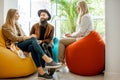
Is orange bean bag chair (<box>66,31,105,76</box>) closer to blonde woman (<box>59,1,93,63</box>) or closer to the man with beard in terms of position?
blonde woman (<box>59,1,93,63</box>)

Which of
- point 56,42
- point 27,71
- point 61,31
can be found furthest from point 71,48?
point 61,31

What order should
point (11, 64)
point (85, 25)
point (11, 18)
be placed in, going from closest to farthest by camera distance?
point (11, 64), point (11, 18), point (85, 25)

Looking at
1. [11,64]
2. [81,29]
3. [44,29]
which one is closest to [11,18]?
[44,29]

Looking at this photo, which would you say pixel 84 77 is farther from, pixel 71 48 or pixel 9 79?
pixel 9 79

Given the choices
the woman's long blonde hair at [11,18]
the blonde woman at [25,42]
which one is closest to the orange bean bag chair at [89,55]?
the blonde woman at [25,42]

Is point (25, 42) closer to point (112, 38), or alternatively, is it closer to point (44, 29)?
point (44, 29)

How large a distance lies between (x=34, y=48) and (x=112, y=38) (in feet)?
4.44

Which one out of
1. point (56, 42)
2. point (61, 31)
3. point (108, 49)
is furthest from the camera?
point (61, 31)

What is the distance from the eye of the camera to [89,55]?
387cm

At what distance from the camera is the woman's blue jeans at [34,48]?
3740mm

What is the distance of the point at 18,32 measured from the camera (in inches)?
165

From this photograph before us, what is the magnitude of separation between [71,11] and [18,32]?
1.52 metres

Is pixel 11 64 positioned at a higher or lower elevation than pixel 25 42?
lower

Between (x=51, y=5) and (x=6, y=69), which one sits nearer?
(x=6, y=69)
